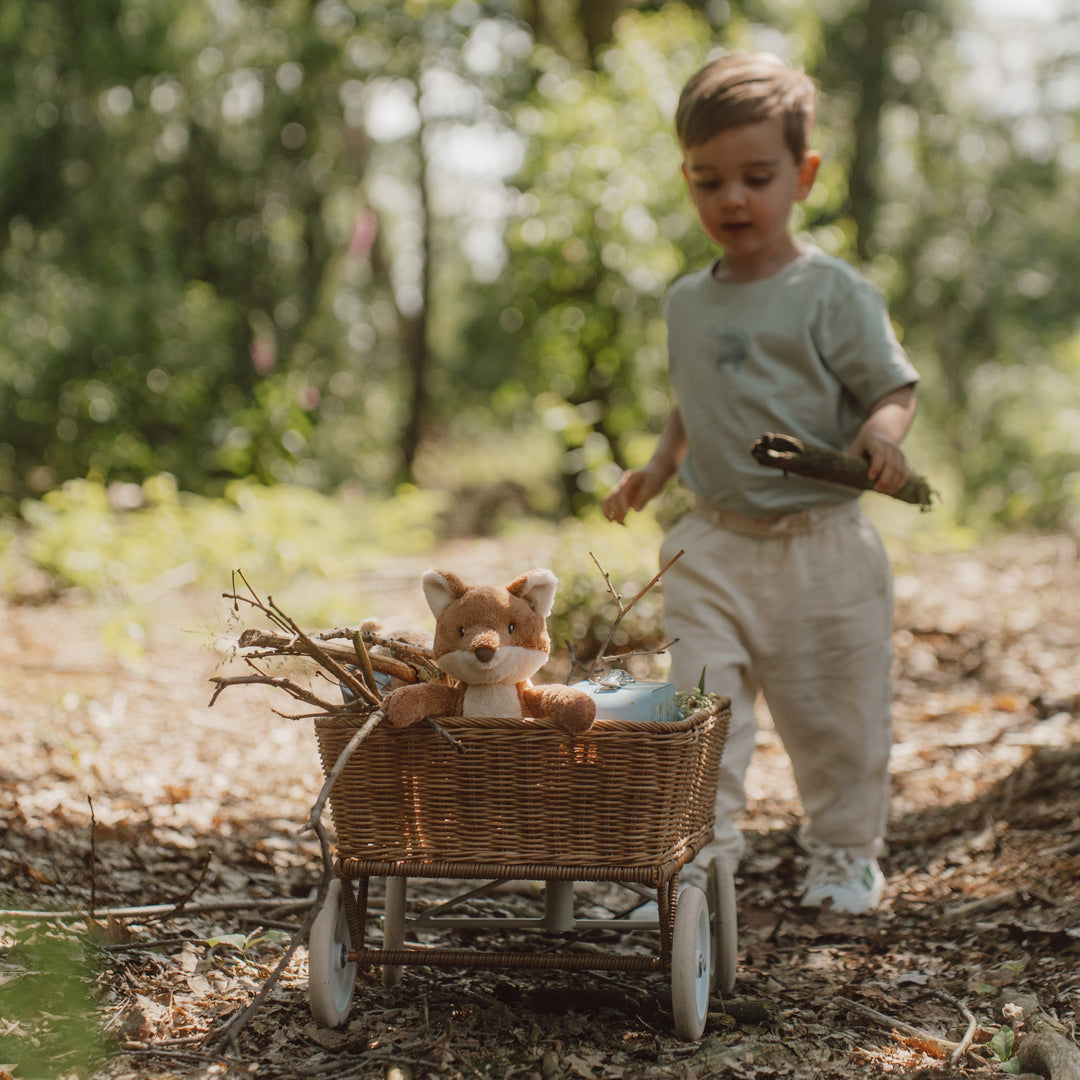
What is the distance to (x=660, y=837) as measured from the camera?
205 centimetres

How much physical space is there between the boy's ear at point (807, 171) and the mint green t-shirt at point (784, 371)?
0.51 feet

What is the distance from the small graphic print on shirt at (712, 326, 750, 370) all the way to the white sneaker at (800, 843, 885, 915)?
4.29 feet

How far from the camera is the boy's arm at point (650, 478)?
303cm

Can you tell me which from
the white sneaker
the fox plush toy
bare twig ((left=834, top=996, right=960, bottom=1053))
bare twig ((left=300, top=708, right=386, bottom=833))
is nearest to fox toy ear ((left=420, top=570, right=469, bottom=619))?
the fox plush toy

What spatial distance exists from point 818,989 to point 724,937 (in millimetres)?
270

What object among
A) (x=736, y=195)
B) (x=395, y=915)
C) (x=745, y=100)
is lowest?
(x=395, y=915)

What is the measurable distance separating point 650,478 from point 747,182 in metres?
0.79

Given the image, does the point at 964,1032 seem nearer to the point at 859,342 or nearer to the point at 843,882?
the point at 843,882

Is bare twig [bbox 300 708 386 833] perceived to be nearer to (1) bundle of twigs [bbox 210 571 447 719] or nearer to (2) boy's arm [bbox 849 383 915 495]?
(1) bundle of twigs [bbox 210 571 447 719]

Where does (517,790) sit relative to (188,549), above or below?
above

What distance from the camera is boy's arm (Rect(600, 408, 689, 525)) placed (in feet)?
9.93

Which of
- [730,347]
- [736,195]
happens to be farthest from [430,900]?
[736,195]

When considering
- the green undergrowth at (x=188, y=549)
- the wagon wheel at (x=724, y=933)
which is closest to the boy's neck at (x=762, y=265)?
the wagon wheel at (x=724, y=933)

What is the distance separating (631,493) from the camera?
3.09 metres
